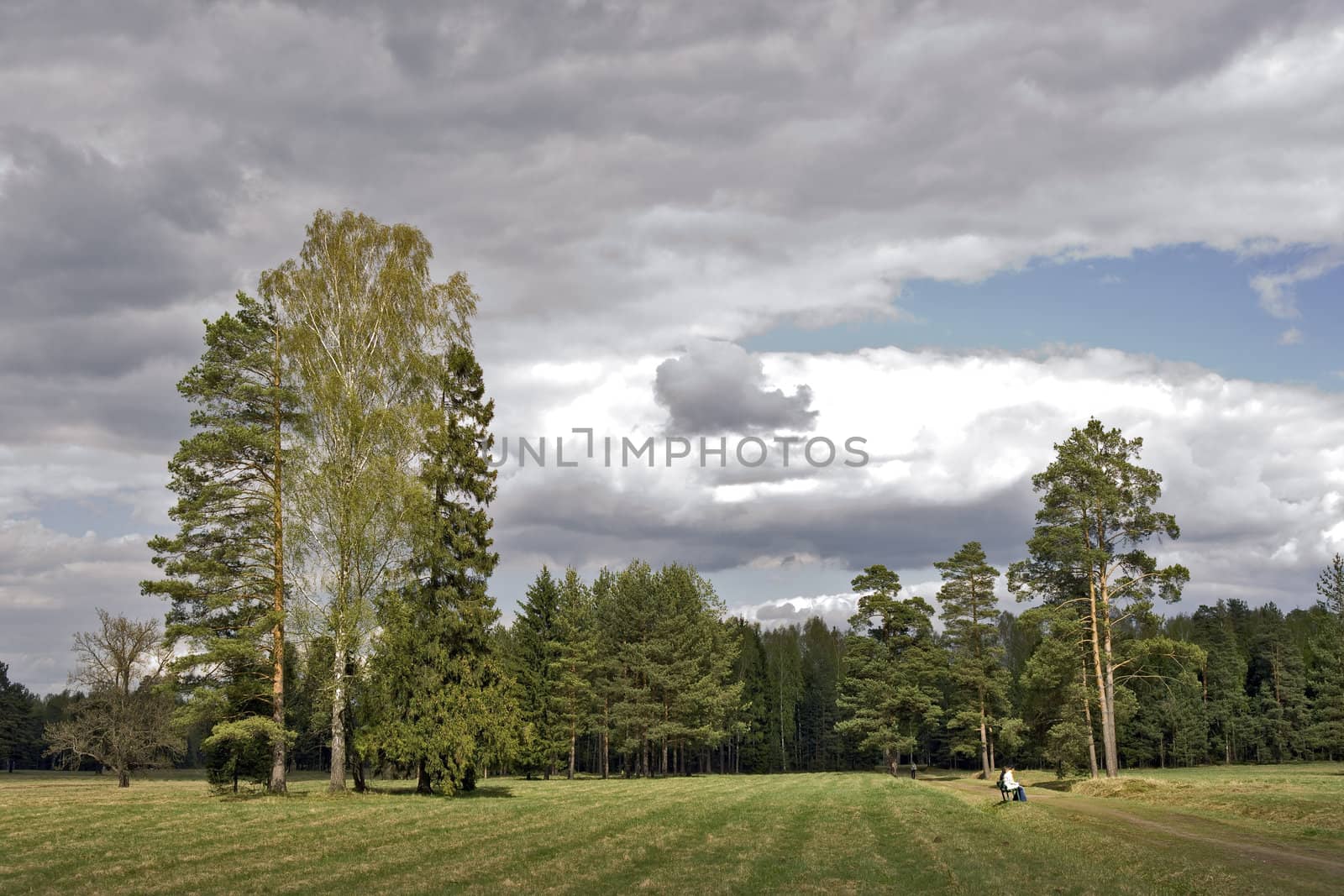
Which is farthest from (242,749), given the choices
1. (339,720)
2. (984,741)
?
(984,741)

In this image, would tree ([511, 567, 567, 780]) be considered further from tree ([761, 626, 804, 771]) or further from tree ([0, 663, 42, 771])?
tree ([0, 663, 42, 771])

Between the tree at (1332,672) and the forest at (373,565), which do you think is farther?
the tree at (1332,672)

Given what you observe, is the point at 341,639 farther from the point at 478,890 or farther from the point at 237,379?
the point at 478,890

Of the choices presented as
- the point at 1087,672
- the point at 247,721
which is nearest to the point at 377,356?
the point at 247,721

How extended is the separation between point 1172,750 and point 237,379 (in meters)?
101

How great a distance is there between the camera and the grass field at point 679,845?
17.3 metres

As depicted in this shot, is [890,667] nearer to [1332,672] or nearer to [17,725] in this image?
[1332,672]

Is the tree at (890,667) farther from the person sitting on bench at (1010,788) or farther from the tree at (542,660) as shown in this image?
the person sitting on bench at (1010,788)

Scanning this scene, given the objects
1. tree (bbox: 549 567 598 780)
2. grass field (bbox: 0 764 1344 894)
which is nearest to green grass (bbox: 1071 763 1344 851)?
grass field (bbox: 0 764 1344 894)

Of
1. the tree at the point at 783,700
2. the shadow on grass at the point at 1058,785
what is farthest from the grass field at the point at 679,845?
the tree at the point at 783,700

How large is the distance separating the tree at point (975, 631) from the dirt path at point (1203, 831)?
92.9ft

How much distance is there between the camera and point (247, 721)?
3606cm

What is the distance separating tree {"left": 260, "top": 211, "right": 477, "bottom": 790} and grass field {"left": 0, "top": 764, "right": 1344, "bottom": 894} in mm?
8430

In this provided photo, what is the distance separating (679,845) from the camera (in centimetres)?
2333
